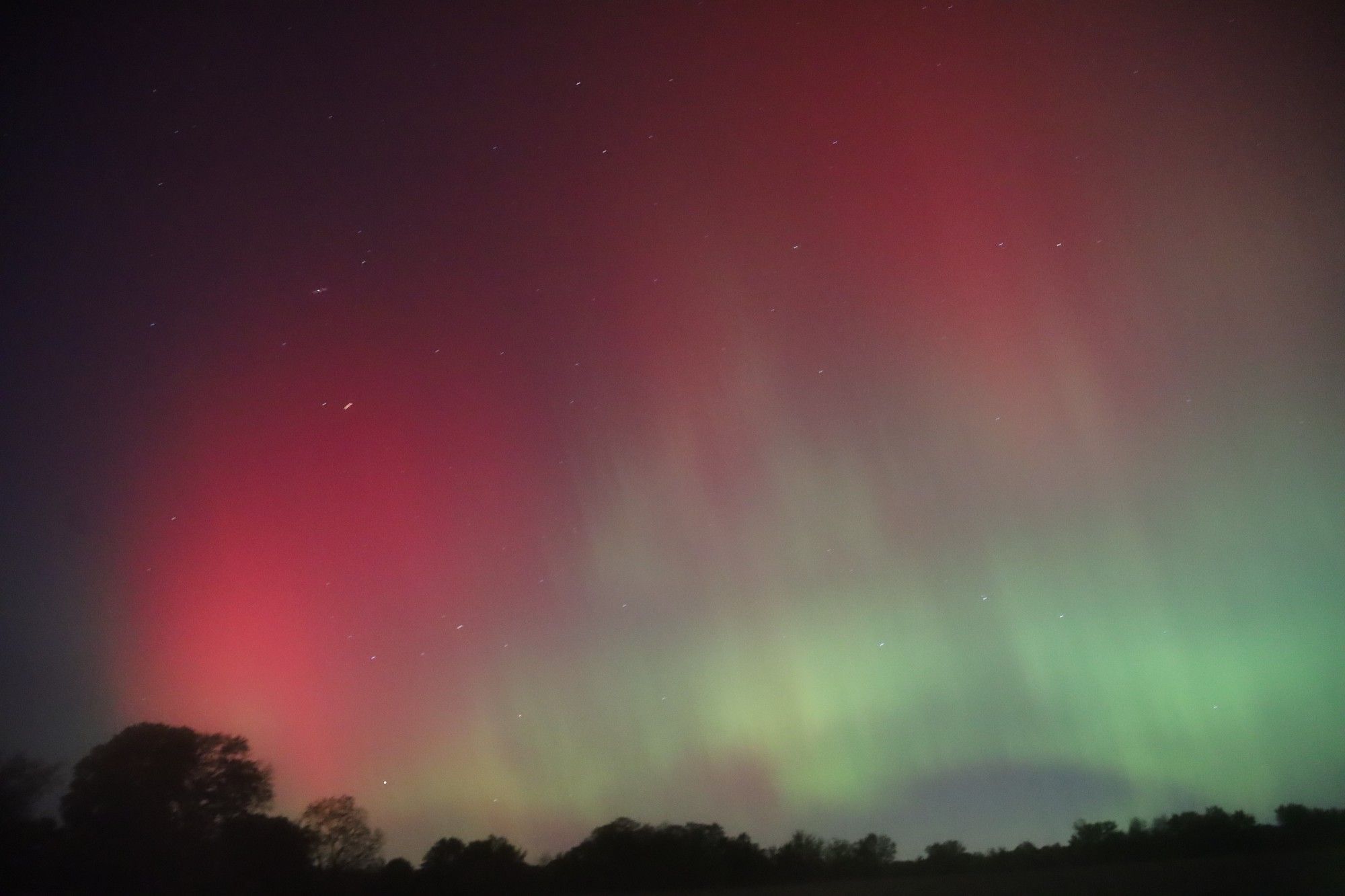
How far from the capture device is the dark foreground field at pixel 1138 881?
1891 centimetres

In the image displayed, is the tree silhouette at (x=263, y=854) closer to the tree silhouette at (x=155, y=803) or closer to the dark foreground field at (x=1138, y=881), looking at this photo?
the tree silhouette at (x=155, y=803)

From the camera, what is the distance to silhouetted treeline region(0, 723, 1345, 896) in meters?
22.1

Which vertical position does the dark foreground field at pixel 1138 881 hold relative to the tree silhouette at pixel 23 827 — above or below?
below

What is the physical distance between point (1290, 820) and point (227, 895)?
3258 cm

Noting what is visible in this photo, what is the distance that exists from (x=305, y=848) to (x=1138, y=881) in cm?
2276

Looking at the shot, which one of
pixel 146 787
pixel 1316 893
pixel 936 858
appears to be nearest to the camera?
pixel 1316 893

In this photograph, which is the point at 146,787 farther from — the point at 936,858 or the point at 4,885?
the point at 936,858

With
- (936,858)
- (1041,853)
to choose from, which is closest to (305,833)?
(936,858)

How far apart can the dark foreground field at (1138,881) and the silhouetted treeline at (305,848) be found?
181 cm

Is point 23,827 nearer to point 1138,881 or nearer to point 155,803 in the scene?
point 155,803

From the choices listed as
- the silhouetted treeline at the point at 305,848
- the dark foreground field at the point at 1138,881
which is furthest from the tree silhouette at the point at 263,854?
the dark foreground field at the point at 1138,881

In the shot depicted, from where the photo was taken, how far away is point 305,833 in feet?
86.0

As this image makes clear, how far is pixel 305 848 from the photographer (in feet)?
85.6

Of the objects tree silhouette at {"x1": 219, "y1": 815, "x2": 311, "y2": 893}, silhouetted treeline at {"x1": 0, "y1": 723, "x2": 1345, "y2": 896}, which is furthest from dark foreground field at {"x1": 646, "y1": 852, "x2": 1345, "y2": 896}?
tree silhouette at {"x1": 219, "y1": 815, "x2": 311, "y2": 893}
